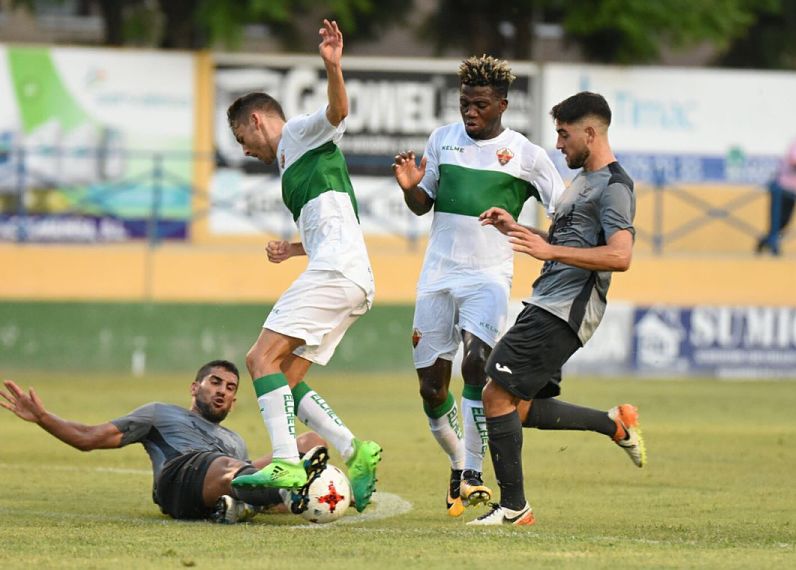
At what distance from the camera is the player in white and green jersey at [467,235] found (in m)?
9.53

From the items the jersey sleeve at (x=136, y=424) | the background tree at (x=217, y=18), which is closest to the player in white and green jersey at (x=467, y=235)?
the jersey sleeve at (x=136, y=424)

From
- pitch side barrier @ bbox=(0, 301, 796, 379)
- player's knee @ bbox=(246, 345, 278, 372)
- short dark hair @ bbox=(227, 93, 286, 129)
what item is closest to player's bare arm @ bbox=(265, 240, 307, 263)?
short dark hair @ bbox=(227, 93, 286, 129)

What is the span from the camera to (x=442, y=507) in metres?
9.77

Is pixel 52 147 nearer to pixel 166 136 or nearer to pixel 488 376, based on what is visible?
pixel 166 136

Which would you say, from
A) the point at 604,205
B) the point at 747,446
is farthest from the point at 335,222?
the point at 747,446

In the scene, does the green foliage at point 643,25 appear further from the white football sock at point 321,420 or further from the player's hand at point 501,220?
the player's hand at point 501,220

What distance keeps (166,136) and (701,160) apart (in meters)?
9.66

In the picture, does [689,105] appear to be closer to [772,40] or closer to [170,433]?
[772,40]

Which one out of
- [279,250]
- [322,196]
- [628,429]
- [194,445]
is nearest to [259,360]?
[194,445]

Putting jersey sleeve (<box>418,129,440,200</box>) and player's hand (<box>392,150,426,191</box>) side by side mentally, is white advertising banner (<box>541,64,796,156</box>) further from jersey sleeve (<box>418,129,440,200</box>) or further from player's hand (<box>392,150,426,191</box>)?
player's hand (<box>392,150,426,191</box>)

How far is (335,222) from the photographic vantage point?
8.88 meters

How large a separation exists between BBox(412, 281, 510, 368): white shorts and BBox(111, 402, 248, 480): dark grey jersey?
51.9 inches

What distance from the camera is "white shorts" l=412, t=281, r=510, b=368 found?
9.51m

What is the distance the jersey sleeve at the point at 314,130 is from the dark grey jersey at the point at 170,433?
183cm
